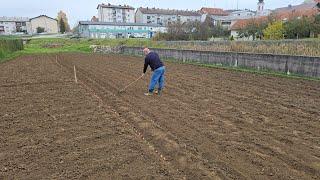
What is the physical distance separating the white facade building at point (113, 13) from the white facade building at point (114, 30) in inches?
937

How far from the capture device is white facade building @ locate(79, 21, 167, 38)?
230 feet

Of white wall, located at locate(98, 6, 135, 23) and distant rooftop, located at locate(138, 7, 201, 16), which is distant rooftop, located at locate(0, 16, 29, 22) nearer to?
white wall, located at locate(98, 6, 135, 23)

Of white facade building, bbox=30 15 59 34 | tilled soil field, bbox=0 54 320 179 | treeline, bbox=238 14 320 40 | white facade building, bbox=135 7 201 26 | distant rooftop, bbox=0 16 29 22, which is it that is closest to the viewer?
tilled soil field, bbox=0 54 320 179

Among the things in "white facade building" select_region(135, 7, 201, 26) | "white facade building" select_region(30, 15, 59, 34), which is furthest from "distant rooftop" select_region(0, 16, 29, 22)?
"white facade building" select_region(135, 7, 201, 26)

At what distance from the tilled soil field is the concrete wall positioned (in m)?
2.57

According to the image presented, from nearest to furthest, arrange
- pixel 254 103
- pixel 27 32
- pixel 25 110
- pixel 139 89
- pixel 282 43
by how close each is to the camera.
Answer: pixel 25 110 → pixel 254 103 → pixel 139 89 → pixel 282 43 → pixel 27 32

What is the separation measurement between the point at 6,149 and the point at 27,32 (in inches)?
3869

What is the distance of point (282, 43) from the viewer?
1744 centimetres

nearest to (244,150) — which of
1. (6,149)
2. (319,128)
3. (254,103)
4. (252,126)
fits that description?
(252,126)

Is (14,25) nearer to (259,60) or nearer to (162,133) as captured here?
(259,60)

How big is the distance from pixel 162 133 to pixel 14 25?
3976 inches

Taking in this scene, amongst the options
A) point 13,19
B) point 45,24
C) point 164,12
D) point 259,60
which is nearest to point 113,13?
point 164,12

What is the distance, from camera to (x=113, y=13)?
315 ft

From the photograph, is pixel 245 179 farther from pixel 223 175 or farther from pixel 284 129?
pixel 284 129
